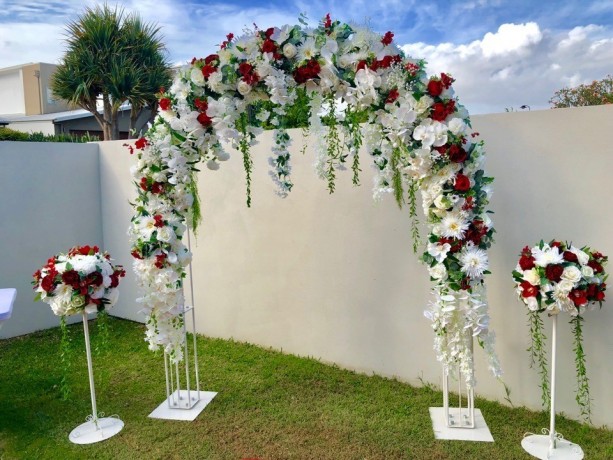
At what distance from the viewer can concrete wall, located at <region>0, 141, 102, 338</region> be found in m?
4.96

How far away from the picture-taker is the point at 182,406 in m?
3.37

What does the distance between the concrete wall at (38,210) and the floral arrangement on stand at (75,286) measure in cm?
239

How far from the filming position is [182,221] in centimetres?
311

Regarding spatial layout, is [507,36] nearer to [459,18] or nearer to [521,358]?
[459,18]

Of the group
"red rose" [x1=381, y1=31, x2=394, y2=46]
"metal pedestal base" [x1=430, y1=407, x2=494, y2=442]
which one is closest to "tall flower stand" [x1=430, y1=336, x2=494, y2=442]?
"metal pedestal base" [x1=430, y1=407, x2=494, y2=442]

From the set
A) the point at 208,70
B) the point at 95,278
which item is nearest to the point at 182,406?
the point at 95,278

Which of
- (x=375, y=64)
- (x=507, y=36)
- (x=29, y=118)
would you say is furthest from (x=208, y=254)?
(x=29, y=118)

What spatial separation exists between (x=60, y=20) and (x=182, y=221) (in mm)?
10740

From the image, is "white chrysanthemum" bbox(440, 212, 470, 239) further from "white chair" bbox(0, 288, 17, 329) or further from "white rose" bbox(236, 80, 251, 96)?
"white chair" bbox(0, 288, 17, 329)

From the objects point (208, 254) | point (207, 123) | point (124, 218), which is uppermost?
point (207, 123)

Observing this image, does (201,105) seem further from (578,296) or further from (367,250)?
(578,296)

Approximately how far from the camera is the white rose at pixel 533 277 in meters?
2.57

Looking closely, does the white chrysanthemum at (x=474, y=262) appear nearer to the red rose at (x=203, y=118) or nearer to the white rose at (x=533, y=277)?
the white rose at (x=533, y=277)

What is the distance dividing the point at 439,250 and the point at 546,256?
54 cm
